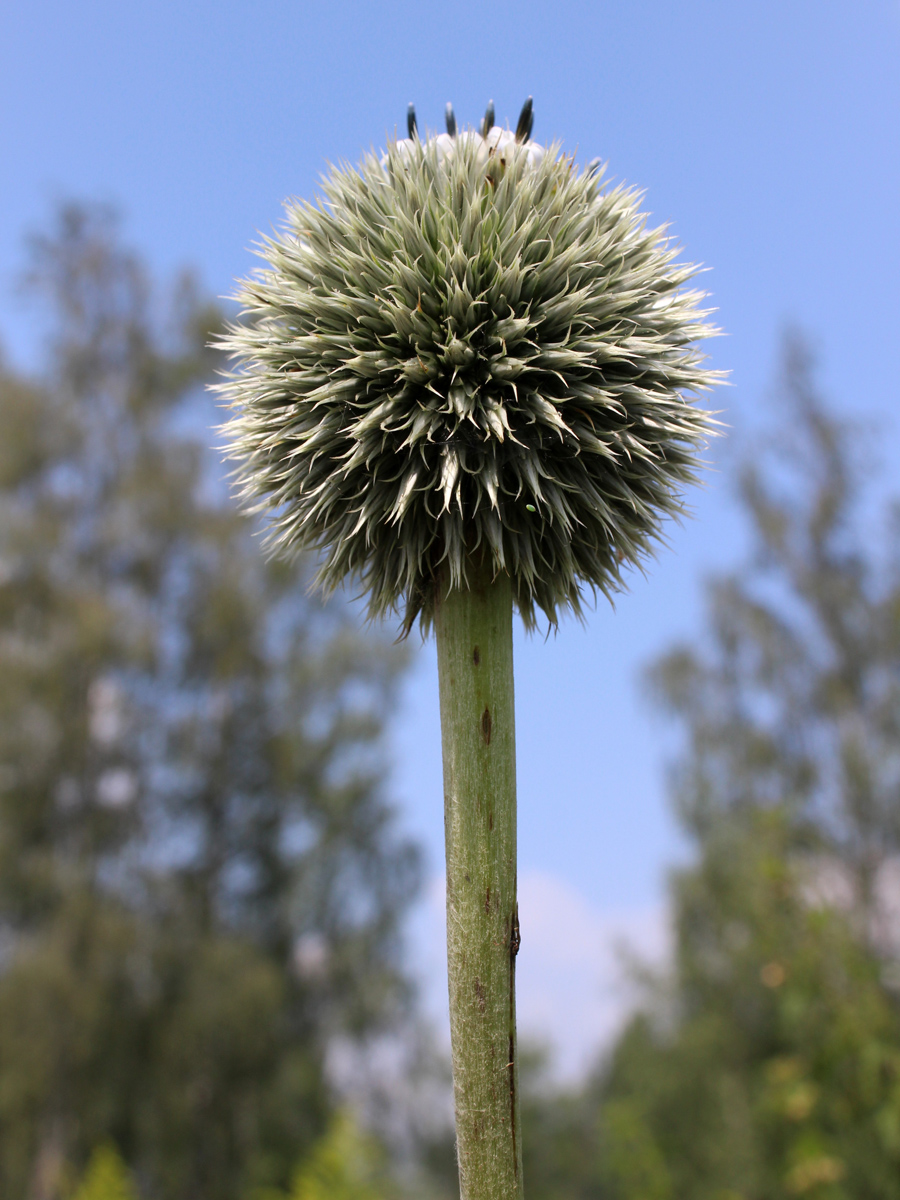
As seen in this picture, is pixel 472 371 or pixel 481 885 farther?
pixel 472 371

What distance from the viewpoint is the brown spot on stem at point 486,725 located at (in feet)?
7.89

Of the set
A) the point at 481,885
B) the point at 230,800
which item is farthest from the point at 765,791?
the point at 481,885

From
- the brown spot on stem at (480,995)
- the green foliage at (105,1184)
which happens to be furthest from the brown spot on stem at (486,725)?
the green foliage at (105,1184)

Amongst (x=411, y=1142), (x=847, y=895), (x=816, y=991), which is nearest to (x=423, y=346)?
(x=816, y=991)

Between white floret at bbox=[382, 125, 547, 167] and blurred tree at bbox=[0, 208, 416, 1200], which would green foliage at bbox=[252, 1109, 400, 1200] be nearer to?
blurred tree at bbox=[0, 208, 416, 1200]

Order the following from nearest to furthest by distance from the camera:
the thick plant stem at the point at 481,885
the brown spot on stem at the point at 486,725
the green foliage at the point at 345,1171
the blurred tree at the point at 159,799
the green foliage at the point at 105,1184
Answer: the thick plant stem at the point at 481,885
the brown spot on stem at the point at 486,725
the green foliage at the point at 345,1171
the green foliage at the point at 105,1184
the blurred tree at the point at 159,799

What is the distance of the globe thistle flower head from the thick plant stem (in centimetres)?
21

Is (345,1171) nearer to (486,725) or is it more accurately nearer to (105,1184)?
(105,1184)

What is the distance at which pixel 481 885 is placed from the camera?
234cm

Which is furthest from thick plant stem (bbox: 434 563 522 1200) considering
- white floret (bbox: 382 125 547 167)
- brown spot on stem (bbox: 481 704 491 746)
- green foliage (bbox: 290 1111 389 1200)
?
green foliage (bbox: 290 1111 389 1200)

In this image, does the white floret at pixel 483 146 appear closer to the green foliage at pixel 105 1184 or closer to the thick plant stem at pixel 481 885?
the thick plant stem at pixel 481 885

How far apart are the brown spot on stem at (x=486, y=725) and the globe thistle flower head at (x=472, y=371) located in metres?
0.35

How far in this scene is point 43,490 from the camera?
53.2ft

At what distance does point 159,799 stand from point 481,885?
14.7 meters
